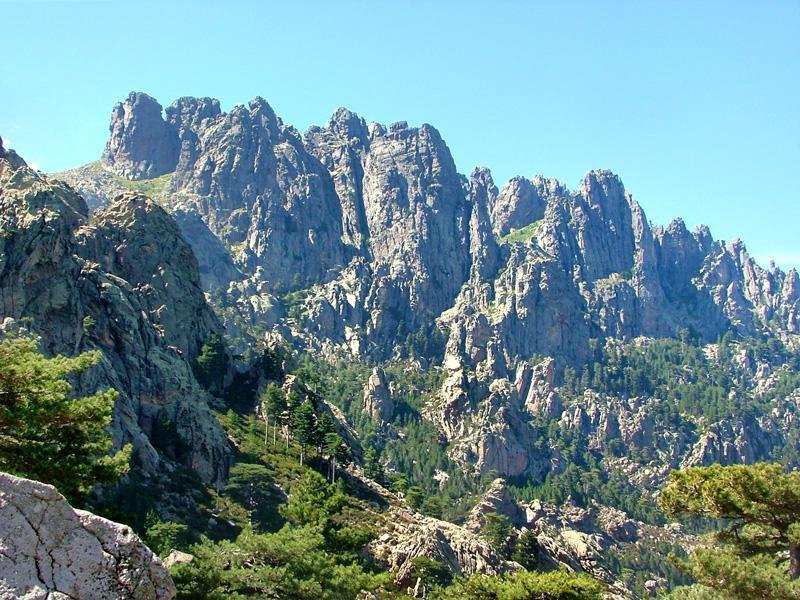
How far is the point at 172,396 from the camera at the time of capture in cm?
8012

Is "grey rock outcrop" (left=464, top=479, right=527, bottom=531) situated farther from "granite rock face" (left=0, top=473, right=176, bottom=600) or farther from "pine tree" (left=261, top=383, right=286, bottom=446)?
"granite rock face" (left=0, top=473, right=176, bottom=600)

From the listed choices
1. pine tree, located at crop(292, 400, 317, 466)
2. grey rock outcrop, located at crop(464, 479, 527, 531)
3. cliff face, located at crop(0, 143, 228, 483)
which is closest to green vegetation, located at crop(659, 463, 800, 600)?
cliff face, located at crop(0, 143, 228, 483)

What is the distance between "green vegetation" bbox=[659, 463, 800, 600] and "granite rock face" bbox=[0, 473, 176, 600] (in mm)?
21964

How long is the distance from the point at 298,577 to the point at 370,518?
147 feet

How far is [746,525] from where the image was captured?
28.8m

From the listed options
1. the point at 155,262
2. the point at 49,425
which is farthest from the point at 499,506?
the point at 49,425

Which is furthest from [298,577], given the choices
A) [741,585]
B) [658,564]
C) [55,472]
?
[658,564]

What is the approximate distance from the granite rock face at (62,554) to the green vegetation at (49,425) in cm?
779

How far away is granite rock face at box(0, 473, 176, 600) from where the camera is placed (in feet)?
41.2

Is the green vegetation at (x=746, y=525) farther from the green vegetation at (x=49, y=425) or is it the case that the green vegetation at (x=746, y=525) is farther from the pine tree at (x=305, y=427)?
the pine tree at (x=305, y=427)

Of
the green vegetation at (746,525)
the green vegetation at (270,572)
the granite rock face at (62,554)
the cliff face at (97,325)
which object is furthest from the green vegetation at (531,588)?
the cliff face at (97,325)

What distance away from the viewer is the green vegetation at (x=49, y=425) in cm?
2017

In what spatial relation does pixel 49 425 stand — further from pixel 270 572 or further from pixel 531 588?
pixel 531 588

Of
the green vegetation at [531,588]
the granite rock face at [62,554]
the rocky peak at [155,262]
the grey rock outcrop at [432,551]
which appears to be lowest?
the grey rock outcrop at [432,551]
